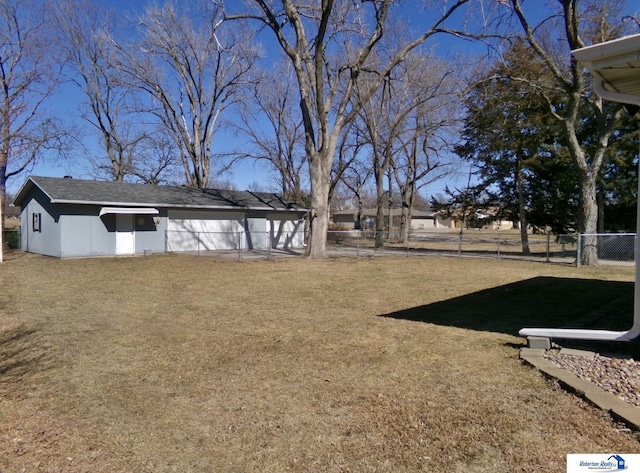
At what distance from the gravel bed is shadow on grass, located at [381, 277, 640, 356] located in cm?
43

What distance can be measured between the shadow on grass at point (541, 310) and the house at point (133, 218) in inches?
401

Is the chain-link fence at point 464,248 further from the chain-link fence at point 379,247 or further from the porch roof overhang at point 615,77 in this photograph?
the porch roof overhang at point 615,77

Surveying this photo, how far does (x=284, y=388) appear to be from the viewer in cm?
398

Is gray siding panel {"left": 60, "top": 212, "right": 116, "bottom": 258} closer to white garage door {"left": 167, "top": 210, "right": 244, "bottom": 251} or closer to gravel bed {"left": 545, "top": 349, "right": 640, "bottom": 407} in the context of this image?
white garage door {"left": 167, "top": 210, "right": 244, "bottom": 251}

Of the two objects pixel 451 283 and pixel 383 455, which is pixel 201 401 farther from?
pixel 451 283

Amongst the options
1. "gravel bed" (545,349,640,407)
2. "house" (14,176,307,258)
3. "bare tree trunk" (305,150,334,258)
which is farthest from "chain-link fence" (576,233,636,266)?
"gravel bed" (545,349,640,407)

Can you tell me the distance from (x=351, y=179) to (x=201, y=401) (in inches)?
1525

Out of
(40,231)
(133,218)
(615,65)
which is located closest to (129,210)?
(133,218)

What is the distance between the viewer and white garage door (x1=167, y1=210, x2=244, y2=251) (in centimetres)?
2162

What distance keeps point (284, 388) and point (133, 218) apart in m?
18.1

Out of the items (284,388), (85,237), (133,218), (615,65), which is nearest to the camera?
(284,388)

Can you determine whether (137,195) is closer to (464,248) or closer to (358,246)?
(358,246)

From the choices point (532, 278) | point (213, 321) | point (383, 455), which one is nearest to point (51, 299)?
point (213, 321)

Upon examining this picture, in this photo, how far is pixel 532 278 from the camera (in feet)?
40.7
